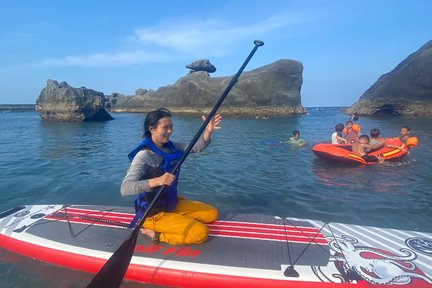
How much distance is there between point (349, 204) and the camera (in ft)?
24.2

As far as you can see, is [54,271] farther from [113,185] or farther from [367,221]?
[367,221]

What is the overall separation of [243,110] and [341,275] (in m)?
49.0

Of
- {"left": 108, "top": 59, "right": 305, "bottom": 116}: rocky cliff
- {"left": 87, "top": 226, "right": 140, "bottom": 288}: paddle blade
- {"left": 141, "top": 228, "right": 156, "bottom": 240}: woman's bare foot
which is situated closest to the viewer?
{"left": 87, "top": 226, "right": 140, "bottom": 288}: paddle blade

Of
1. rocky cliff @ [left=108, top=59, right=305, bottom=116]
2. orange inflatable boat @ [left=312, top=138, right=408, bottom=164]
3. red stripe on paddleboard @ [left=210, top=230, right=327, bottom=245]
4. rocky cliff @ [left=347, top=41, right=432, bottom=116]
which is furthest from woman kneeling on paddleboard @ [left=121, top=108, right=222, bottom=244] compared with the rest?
rocky cliff @ [left=347, top=41, right=432, bottom=116]

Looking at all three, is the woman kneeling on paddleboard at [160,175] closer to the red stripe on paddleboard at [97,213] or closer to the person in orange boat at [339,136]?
the red stripe on paddleboard at [97,213]

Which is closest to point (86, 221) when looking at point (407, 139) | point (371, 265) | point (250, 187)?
point (371, 265)

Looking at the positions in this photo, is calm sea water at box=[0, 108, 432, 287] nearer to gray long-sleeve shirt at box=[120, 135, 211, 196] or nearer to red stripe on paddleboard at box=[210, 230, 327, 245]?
gray long-sleeve shirt at box=[120, 135, 211, 196]

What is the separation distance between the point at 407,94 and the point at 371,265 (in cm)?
5296

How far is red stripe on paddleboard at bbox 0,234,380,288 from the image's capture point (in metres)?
3.55

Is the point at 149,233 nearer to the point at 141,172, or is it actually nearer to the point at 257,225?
the point at 141,172

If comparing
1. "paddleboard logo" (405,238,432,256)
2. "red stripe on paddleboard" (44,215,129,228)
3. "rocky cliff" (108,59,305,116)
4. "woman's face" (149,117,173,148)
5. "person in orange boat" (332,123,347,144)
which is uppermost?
"rocky cliff" (108,59,305,116)

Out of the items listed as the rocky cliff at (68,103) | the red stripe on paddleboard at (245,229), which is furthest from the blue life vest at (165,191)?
the rocky cliff at (68,103)

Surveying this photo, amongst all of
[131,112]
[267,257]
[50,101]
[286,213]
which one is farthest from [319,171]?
[131,112]

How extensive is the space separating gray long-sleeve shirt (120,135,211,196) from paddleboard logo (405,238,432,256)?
11.4 feet
